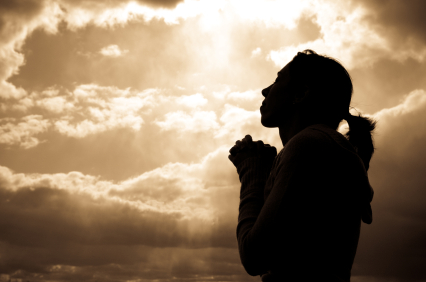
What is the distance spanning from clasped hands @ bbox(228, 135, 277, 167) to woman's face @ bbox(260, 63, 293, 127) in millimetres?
433

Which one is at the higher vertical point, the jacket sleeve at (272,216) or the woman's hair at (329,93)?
the woman's hair at (329,93)

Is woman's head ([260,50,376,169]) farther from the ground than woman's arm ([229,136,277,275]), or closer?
farther from the ground

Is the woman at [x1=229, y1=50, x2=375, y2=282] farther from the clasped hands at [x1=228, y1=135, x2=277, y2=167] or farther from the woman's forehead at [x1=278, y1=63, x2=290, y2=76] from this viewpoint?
the woman's forehead at [x1=278, y1=63, x2=290, y2=76]

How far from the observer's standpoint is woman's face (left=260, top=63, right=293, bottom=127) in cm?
588

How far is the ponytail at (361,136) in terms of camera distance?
590 centimetres

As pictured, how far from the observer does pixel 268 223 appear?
425 centimetres

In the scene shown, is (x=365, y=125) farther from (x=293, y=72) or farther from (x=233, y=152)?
(x=233, y=152)

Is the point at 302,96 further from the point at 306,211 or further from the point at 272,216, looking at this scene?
the point at 272,216

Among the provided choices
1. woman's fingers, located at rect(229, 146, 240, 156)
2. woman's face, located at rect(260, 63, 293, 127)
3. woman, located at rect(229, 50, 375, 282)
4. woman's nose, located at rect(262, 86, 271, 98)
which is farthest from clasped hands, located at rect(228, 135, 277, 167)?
woman's nose, located at rect(262, 86, 271, 98)

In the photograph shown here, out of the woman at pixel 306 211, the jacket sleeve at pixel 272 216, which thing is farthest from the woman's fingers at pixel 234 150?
the jacket sleeve at pixel 272 216

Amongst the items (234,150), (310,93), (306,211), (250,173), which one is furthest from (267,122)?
(306,211)

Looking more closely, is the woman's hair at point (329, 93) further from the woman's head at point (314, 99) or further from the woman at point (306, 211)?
the woman at point (306, 211)

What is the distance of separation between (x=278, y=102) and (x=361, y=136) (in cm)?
145

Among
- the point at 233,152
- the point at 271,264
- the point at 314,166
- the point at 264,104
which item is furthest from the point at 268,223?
the point at 264,104
